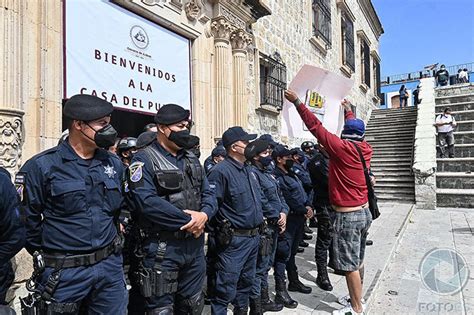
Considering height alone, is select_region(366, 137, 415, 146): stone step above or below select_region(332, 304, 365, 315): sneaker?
above

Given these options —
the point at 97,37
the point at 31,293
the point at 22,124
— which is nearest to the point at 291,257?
the point at 31,293

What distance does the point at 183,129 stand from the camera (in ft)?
8.05

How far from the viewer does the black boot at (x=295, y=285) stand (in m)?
4.07

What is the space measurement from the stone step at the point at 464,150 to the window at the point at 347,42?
622 centimetres

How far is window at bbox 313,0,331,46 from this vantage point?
39.2 ft

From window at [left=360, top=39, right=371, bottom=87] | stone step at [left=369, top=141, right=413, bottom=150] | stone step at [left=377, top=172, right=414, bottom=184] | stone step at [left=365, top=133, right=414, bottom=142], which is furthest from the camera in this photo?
window at [left=360, top=39, right=371, bottom=87]

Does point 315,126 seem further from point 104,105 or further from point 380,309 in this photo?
point 380,309

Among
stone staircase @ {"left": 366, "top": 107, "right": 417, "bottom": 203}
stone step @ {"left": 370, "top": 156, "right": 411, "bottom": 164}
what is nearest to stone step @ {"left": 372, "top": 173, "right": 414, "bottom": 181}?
stone staircase @ {"left": 366, "top": 107, "right": 417, "bottom": 203}

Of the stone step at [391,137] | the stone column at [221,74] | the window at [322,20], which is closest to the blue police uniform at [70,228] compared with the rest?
the stone column at [221,74]

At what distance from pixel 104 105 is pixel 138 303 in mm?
1416

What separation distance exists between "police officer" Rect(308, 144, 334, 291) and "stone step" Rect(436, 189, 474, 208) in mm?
6461

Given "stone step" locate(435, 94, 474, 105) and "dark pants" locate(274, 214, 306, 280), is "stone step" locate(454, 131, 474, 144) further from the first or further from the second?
"dark pants" locate(274, 214, 306, 280)

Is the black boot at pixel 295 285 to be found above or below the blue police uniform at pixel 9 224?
below

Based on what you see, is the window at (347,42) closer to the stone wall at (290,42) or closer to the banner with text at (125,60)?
the stone wall at (290,42)
